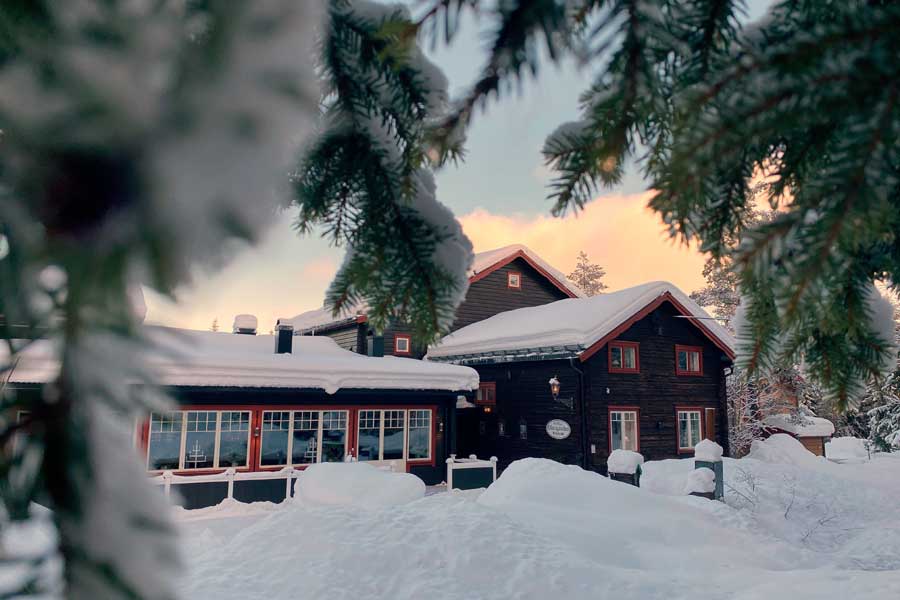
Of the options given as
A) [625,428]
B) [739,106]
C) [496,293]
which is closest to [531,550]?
[739,106]

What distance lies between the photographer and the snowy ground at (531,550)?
5207mm

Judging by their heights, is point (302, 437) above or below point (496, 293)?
below

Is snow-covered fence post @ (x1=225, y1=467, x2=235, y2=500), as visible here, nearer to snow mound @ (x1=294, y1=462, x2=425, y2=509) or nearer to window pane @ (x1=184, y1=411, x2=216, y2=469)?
window pane @ (x1=184, y1=411, x2=216, y2=469)

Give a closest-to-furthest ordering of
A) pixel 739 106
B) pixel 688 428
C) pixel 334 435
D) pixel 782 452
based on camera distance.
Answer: pixel 739 106 < pixel 334 435 < pixel 688 428 < pixel 782 452

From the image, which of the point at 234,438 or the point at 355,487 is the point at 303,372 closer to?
the point at 234,438

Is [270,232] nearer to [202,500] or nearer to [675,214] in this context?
[675,214]

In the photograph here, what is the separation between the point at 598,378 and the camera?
17016mm

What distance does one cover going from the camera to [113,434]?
1.43 ft

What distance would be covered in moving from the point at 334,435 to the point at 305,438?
2.64 feet

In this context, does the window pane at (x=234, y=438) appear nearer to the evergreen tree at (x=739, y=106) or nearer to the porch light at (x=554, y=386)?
the porch light at (x=554, y=386)

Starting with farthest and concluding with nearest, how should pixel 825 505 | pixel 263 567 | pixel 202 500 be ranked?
1. pixel 825 505
2. pixel 202 500
3. pixel 263 567

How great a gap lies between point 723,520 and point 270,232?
11.1 meters

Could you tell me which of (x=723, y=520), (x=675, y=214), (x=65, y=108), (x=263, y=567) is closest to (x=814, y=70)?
(x=675, y=214)

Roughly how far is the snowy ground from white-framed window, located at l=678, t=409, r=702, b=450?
808 cm
